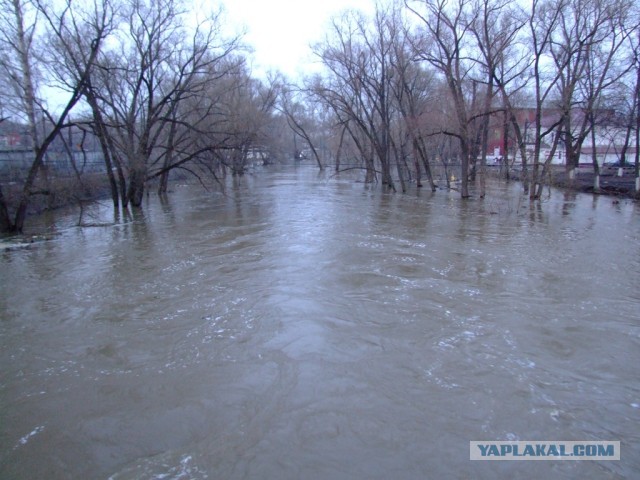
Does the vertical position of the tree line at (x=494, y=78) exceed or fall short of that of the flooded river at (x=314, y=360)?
it exceeds it

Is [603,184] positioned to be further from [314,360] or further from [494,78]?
[314,360]

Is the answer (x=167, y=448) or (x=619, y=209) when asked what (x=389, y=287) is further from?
(x=619, y=209)

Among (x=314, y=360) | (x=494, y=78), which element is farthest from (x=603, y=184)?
(x=314, y=360)

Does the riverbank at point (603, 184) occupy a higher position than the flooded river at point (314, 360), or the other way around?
the riverbank at point (603, 184)

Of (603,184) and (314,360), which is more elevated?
(603,184)

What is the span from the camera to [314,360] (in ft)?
19.3

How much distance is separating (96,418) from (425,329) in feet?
15.1

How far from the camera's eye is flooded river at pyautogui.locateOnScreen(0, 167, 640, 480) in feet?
13.6

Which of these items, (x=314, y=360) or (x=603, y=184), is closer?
(x=314, y=360)

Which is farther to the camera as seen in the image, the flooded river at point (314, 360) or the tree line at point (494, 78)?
the tree line at point (494, 78)

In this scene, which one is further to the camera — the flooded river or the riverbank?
the riverbank

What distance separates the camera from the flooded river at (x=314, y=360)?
13.6 ft

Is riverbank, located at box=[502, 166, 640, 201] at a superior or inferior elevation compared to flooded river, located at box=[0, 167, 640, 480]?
superior

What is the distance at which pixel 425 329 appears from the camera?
679cm
